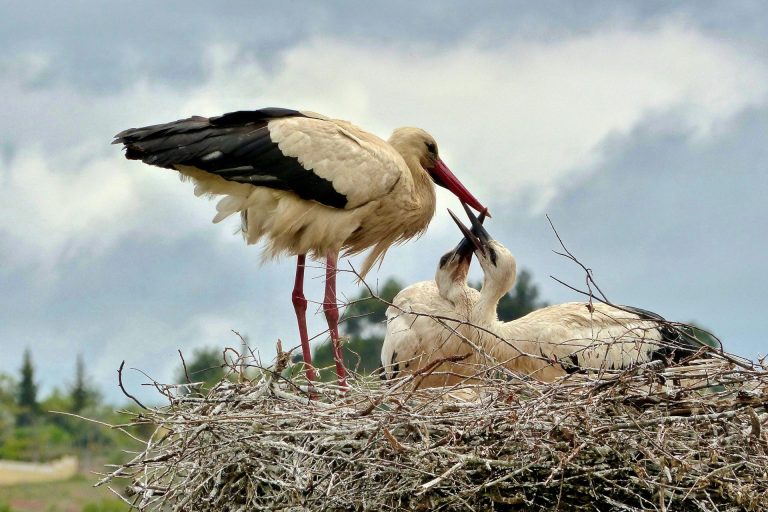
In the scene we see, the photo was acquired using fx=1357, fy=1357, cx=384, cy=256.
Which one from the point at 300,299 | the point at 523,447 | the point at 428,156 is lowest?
the point at 523,447

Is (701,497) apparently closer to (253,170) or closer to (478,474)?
(478,474)

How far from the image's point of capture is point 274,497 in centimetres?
458

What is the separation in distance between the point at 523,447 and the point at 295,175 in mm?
2400

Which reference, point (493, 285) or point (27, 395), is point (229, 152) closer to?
point (493, 285)

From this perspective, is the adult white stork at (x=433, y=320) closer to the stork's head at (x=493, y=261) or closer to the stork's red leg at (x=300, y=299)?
the stork's head at (x=493, y=261)

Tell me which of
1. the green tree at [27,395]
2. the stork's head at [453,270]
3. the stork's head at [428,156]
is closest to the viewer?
the stork's head at [453,270]

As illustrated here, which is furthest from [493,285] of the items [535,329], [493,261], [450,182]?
[450,182]

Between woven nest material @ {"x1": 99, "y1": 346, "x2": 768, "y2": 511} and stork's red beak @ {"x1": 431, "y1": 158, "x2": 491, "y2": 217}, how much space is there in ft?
8.12

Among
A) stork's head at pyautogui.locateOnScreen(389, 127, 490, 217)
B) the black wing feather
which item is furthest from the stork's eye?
the black wing feather

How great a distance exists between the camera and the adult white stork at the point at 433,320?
20.6 feet

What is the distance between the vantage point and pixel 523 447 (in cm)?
433

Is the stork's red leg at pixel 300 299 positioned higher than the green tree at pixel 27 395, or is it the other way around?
the green tree at pixel 27 395

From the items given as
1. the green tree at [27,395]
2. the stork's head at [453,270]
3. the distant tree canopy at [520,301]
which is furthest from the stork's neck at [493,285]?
the green tree at [27,395]

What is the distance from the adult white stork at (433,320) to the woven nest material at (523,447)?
1546 mm
